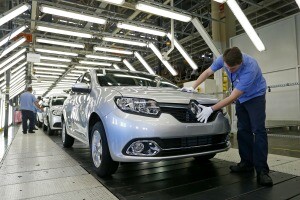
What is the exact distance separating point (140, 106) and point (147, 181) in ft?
2.82

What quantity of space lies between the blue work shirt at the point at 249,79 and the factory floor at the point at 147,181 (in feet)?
3.00

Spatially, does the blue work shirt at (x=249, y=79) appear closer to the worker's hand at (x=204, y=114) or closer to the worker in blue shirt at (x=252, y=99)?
the worker in blue shirt at (x=252, y=99)

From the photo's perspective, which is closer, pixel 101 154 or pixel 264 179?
pixel 264 179

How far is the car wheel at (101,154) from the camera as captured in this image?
2701 mm

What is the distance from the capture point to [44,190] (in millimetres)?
2500

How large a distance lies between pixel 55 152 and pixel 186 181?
290cm

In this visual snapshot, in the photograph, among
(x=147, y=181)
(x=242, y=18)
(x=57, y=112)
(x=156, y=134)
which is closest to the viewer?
(x=156, y=134)

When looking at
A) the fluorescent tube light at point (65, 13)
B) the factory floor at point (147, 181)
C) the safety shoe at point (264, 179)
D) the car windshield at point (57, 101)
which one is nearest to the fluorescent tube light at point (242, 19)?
the fluorescent tube light at point (65, 13)

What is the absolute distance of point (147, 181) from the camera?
276 cm

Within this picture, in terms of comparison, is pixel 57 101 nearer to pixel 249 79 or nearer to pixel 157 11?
pixel 157 11

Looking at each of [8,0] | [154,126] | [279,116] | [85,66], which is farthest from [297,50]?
[85,66]

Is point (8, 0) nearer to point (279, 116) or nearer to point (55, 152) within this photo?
point (55, 152)

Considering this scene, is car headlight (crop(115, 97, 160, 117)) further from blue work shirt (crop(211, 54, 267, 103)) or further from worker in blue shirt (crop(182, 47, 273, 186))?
blue work shirt (crop(211, 54, 267, 103))

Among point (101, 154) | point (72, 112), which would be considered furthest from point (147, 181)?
point (72, 112)
